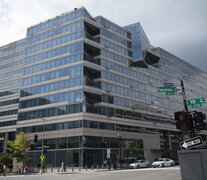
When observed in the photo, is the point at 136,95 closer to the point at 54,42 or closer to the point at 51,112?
the point at 51,112

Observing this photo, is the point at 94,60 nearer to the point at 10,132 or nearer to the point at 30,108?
the point at 30,108

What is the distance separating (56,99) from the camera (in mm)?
46750

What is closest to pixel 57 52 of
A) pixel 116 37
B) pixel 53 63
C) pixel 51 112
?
pixel 53 63

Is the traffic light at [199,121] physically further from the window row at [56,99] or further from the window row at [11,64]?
the window row at [11,64]

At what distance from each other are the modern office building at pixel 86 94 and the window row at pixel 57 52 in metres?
0.25

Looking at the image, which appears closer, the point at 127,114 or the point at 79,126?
the point at 79,126

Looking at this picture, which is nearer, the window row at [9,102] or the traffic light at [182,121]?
the traffic light at [182,121]

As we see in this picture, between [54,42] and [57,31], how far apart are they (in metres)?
2.91

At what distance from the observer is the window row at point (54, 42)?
49.0 meters

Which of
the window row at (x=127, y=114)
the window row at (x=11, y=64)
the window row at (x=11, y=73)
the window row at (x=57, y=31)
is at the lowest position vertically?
the window row at (x=127, y=114)

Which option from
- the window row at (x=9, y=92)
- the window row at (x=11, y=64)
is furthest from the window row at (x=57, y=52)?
the window row at (x=9, y=92)

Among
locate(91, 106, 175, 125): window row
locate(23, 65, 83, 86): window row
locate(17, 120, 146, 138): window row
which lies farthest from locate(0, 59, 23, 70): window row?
locate(91, 106, 175, 125): window row

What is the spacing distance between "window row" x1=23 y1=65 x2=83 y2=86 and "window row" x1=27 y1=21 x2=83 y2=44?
966 centimetres

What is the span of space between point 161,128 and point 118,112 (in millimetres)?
18365
